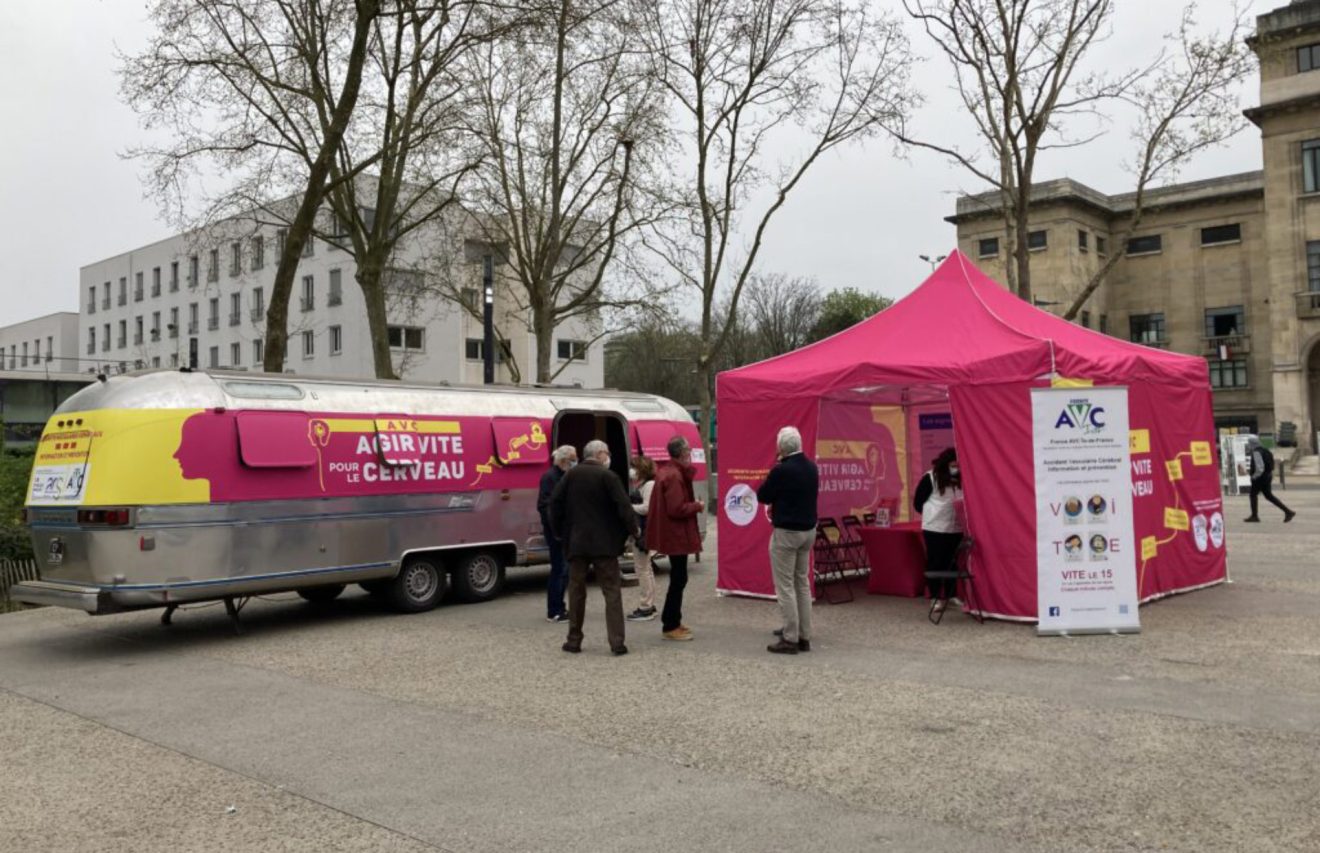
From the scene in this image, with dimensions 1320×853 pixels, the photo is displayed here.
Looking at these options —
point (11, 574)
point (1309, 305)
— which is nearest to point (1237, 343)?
point (1309, 305)

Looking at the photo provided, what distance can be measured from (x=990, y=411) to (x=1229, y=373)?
57.6 meters

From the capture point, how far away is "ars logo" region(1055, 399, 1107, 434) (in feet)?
29.9

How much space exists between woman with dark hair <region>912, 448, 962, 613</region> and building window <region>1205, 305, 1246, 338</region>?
188 ft

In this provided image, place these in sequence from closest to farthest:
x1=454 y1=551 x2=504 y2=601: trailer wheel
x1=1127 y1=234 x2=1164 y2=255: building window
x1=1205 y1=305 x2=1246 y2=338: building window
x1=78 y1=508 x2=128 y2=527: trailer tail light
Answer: x1=78 y1=508 x2=128 y2=527: trailer tail light
x1=454 y1=551 x2=504 y2=601: trailer wheel
x1=1205 y1=305 x2=1246 y2=338: building window
x1=1127 y1=234 x2=1164 y2=255: building window

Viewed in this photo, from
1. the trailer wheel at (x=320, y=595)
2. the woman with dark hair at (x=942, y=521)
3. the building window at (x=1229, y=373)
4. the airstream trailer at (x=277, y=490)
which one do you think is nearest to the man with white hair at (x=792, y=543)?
the woman with dark hair at (x=942, y=521)

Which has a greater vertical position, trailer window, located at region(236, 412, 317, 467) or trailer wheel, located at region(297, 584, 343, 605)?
trailer window, located at region(236, 412, 317, 467)

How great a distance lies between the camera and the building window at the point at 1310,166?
4628 centimetres

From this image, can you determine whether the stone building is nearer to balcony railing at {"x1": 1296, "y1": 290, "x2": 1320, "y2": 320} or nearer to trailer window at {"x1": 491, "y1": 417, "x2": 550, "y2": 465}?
balcony railing at {"x1": 1296, "y1": 290, "x2": 1320, "y2": 320}

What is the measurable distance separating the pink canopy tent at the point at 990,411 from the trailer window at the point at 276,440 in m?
4.64

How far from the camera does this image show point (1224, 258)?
59219mm

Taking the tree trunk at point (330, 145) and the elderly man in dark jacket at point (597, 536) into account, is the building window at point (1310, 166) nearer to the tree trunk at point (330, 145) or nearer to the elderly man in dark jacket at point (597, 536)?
the tree trunk at point (330, 145)

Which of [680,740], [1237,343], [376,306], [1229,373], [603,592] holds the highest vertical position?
[1237,343]

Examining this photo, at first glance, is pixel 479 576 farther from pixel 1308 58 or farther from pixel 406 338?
pixel 1308 58

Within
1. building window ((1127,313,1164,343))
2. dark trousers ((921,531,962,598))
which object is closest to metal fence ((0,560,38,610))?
dark trousers ((921,531,962,598))
